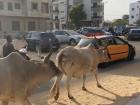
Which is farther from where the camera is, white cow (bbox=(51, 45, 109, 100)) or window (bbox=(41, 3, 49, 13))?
window (bbox=(41, 3, 49, 13))

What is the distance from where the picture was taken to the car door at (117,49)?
19587 mm

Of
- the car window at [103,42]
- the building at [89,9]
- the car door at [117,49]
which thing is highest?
the building at [89,9]

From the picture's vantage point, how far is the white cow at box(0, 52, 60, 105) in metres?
7.57

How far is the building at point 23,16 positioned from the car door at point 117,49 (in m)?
43.6

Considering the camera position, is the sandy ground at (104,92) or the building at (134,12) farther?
the building at (134,12)

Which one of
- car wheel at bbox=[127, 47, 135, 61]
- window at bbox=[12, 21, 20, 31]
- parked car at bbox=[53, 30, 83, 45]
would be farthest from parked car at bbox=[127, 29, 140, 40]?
car wheel at bbox=[127, 47, 135, 61]

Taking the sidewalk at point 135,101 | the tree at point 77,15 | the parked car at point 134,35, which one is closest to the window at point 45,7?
the tree at point 77,15

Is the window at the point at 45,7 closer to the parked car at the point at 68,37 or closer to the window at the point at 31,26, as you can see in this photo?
the window at the point at 31,26

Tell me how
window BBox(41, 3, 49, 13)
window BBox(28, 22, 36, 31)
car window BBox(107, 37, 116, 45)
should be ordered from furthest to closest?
window BBox(41, 3, 49, 13) → window BBox(28, 22, 36, 31) → car window BBox(107, 37, 116, 45)

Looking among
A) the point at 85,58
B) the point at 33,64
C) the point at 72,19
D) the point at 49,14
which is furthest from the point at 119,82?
the point at 72,19

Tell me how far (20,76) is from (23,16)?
215ft

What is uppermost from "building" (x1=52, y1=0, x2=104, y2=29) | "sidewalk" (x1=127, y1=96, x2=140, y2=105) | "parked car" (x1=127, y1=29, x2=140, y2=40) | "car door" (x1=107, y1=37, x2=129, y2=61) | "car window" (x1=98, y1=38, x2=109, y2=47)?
"building" (x1=52, y1=0, x2=104, y2=29)

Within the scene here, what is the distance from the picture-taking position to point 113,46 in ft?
64.8

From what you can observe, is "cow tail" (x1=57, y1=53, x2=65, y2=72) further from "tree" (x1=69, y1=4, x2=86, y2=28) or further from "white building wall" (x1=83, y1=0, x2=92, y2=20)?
"white building wall" (x1=83, y1=0, x2=92, y2=20)
